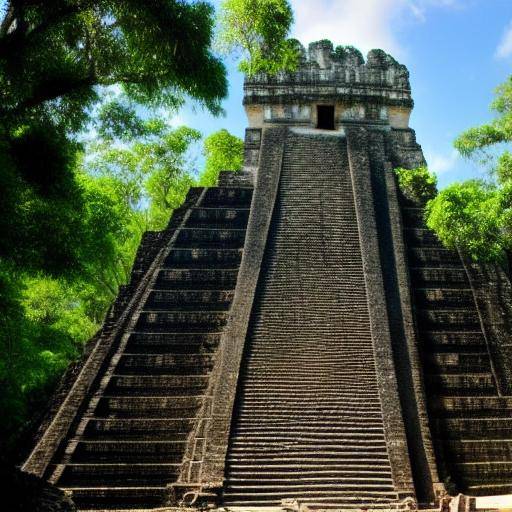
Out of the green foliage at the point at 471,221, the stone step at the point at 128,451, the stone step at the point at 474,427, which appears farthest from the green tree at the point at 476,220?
the stone step at the point at 128,451

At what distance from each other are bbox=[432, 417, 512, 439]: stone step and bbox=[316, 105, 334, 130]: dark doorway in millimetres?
8917

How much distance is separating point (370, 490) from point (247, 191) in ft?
23.2

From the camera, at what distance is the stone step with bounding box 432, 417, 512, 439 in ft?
26.5

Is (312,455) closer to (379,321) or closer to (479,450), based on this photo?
(479,450)

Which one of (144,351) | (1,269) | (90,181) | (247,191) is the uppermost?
(90,181)

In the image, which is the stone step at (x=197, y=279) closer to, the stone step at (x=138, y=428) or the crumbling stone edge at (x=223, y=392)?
the crumbling stone edge at (x=223, y=392)

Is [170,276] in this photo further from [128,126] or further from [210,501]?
[210,501]

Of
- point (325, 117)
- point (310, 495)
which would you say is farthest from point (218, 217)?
point (310, 495)

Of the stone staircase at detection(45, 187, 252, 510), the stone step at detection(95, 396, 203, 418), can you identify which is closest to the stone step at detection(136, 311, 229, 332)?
the stone staircase at detection(45, 187, 252, 510)

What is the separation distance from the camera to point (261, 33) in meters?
15.3

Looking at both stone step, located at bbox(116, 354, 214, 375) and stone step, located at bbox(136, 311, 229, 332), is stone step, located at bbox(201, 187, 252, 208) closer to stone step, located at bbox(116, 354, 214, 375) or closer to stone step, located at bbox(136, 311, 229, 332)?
stone step, located at bbox(136, 311, 229, 332)

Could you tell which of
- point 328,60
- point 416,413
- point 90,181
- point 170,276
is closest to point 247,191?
point 170,276

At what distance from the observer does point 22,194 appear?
18.7 ft

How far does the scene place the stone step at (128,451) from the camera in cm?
756
